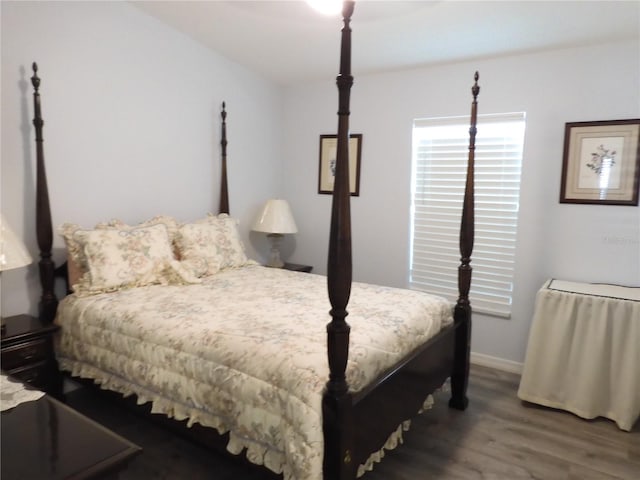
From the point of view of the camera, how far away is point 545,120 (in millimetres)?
2994

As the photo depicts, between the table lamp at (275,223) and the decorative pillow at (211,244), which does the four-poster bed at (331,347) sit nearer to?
the decorative pillow at (211,244)

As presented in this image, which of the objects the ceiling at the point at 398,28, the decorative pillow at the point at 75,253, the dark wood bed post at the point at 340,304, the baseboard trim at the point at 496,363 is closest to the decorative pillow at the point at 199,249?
the decorative pillow at the point at 75,253

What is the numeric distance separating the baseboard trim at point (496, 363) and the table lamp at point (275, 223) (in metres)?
1.85

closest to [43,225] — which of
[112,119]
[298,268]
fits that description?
[112,119]

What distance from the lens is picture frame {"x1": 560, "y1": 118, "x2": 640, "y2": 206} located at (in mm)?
2729

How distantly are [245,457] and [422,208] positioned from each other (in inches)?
98.9

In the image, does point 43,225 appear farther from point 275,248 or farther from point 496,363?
point 496,363

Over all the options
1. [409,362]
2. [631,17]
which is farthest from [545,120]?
[409,362]

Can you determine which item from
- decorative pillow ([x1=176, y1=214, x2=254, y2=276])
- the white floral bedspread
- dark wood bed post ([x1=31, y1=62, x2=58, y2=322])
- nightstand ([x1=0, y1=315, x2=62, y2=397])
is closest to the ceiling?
dark wood bed post ([x1=31, y1=62, x2=58, y2=322])

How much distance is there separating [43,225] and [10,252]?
49 centimetres

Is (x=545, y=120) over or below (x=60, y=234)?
over

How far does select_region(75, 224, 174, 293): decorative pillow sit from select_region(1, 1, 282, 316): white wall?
0.34 m

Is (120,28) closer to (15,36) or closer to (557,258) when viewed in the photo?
(15,36)

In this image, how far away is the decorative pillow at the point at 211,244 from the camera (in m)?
3.01
